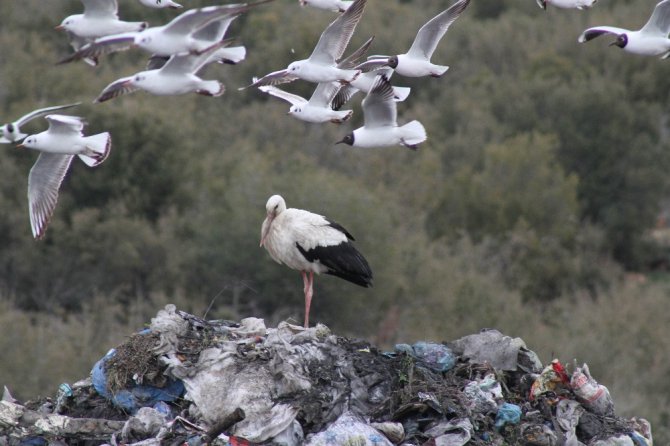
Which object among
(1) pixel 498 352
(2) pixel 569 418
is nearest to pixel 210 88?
A: (1) pixel 498 352

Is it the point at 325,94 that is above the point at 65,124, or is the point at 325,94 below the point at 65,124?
below

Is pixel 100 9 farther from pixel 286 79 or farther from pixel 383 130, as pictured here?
pixel 383 130

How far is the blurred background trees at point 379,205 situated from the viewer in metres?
23.9

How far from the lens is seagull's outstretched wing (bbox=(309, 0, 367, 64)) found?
11.9m

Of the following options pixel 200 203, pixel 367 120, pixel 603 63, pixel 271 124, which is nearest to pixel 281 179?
pixel 200 203

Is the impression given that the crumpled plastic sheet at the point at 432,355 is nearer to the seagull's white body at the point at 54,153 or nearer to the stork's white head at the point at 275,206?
the stork's white head at the point at 275,206

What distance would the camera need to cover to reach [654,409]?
73.0ft

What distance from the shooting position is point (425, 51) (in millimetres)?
12734

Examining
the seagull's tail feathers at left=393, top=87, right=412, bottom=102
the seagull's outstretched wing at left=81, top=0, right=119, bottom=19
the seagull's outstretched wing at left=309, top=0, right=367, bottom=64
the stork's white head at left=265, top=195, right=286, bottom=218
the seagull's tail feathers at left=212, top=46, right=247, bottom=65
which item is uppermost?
the seagull's outstretched wing at left=81, top=0, right=119, bottom=19

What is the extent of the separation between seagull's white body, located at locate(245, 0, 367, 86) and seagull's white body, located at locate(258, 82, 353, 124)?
339mm

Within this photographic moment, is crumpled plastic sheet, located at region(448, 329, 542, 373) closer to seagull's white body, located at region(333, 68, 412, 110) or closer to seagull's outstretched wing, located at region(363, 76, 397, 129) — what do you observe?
seagull's outstretched wing, located at region(363, 76, 397, 129)

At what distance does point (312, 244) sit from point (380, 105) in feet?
4.66

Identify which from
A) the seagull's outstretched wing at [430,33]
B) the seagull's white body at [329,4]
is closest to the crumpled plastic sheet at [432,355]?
the seagull's outstretched wing at [430,33]

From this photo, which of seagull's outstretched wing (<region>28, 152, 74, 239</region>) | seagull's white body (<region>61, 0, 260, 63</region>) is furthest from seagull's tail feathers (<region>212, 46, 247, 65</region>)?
seagull's outstretched wing (<region>28, 152, 74, 239</region>)
